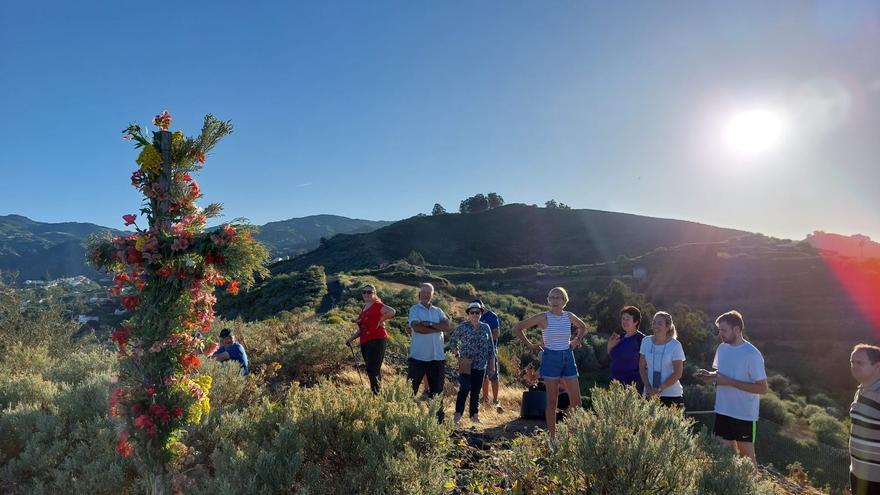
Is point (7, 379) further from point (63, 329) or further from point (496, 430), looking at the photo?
point (496, 430)

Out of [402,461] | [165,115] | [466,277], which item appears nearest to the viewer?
[402,461]

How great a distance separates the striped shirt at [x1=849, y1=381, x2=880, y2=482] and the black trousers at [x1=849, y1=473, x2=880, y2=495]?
0.02 metres

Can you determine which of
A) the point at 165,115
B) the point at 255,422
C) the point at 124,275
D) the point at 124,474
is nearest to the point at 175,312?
the point at 124,275

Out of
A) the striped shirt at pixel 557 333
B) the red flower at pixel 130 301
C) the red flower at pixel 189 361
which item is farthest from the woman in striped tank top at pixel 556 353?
the red flower at pixel 130 301

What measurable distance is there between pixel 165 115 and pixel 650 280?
1525 inches

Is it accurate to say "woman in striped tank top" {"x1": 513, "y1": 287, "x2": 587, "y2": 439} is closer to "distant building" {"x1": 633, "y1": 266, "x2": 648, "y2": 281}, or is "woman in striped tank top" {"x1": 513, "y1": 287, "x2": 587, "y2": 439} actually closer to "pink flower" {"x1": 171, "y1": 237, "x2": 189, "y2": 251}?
"pink flower" {"x1": 171, "y1": 237, "x2": 189, "y2": 251}

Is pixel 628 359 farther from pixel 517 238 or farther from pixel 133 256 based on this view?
pixel 517 238

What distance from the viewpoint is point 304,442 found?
3.31 meters

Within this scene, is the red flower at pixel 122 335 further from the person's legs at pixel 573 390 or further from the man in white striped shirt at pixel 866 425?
the man in white striped shirt at pixel 866 425

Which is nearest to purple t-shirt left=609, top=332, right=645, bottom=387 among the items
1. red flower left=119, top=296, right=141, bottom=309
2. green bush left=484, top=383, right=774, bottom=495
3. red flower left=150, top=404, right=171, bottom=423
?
green bush left=484, top=383, right=774, bottom=495

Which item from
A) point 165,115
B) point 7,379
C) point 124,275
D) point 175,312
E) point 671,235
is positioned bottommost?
point 7,379

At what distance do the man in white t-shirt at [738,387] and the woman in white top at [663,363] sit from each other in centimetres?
36

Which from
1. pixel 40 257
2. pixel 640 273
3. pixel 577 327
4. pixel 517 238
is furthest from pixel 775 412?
pixel 40 257

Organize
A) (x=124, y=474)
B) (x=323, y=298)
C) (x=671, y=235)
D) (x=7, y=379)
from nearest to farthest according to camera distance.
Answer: (x=124, y=474), (x=7, y=379), (x=323, y=298), (x=671, y=235)
